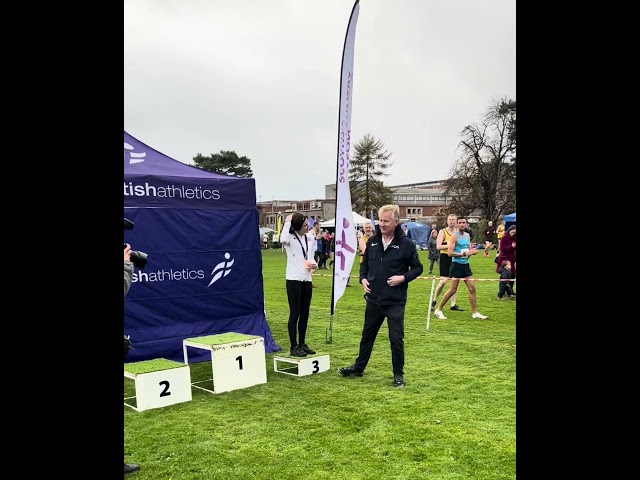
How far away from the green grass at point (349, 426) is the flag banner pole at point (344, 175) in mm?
1262

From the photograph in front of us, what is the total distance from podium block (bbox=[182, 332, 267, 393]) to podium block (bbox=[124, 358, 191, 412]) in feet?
1.25

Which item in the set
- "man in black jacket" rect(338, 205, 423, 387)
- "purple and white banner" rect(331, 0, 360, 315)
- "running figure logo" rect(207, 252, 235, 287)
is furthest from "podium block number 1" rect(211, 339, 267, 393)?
"running figure logo" rect(207, 252, 235, 287)

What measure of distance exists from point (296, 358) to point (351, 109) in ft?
10.7

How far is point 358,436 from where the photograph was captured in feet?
14.5

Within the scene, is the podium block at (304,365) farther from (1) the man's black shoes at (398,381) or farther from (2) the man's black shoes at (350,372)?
(1) the man's black shoes at (398,381)

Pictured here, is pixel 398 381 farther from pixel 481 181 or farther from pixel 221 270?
pixel 481 181

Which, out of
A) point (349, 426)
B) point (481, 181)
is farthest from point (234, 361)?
point (481, 181)

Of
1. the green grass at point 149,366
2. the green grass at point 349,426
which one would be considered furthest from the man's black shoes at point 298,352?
the green grass at point 149,366

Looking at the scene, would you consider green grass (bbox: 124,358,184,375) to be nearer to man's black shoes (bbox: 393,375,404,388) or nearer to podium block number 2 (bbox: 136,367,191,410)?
podium block number 2 (bbox: 136,367,191,410)
